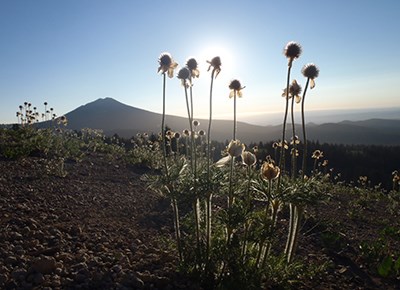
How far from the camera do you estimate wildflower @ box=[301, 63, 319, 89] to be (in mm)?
3457

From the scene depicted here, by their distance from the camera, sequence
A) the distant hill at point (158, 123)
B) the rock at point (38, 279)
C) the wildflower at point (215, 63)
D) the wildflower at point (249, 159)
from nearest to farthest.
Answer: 1. the rock at point (38, 279)
2. the wildflower at point (249, 159)
3. the wildflower at point (215, 63)
4. the distant hill at point (158, 123)

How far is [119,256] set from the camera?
384 centimetres

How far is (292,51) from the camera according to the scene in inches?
132

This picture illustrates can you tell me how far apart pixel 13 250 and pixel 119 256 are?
0.99m

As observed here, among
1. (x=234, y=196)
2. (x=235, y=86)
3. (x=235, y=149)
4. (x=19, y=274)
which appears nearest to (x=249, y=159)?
(x=235, y=149)

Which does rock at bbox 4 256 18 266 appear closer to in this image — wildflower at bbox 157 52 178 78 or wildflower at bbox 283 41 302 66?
wildflower at bbox 157 52 178 78

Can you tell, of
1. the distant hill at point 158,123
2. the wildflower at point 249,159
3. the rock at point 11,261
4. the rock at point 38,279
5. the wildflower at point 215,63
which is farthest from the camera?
the distant hill at point 158,123

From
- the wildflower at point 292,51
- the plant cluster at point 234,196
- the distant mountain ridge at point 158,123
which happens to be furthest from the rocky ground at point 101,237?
the distant mountain ridge at point 158,123

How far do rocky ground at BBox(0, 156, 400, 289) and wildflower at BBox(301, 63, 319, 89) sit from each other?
1569mm

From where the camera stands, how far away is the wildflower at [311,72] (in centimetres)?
346

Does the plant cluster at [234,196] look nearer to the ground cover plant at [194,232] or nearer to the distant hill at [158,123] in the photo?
the ground cover plant at [194,232]

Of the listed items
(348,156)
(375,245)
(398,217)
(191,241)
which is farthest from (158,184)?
(348,156)

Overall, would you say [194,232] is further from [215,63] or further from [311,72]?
[311,72]

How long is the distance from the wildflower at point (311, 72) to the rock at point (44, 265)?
9.13 ft
